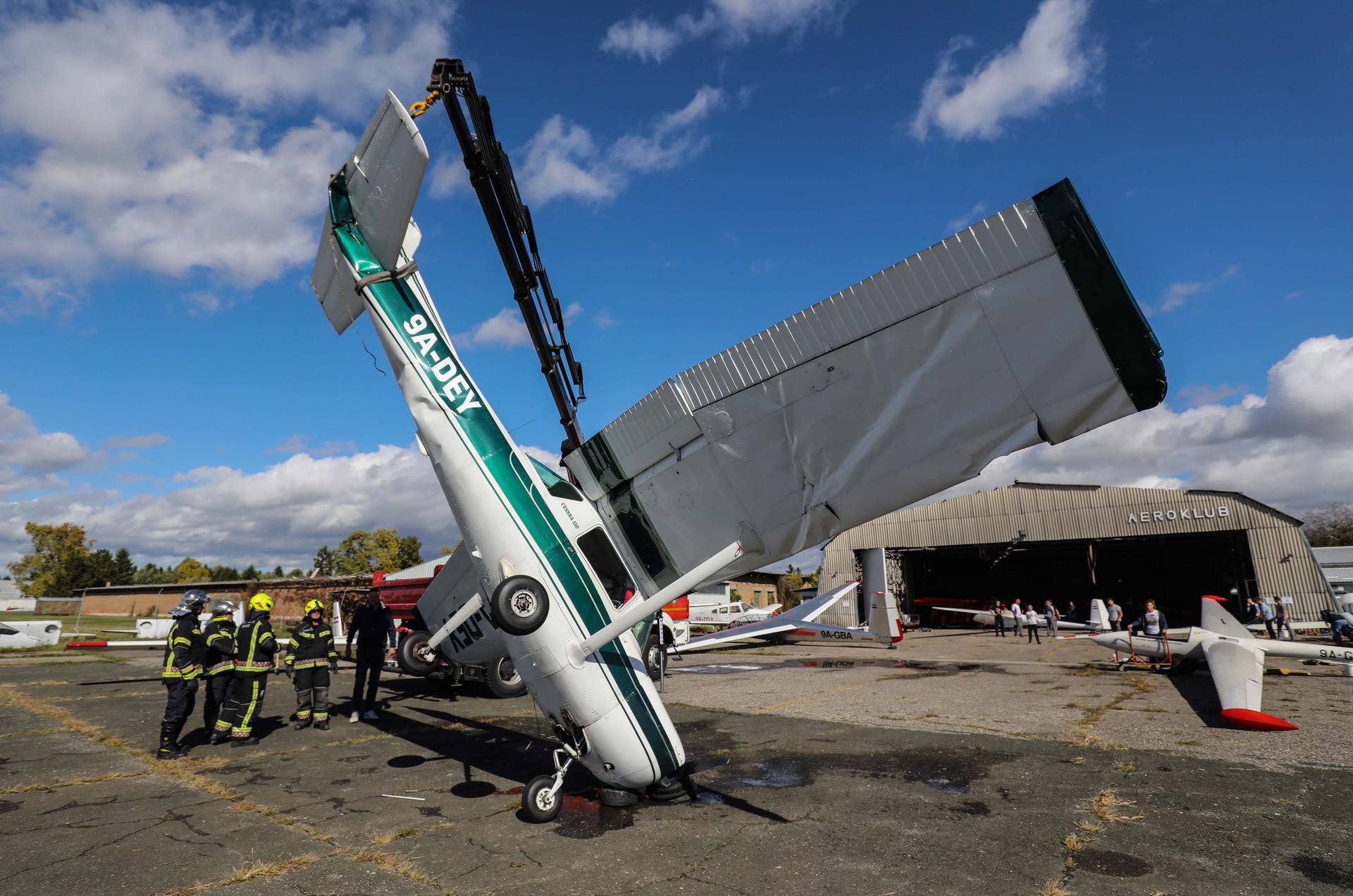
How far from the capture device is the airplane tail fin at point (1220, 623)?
14.0 meters

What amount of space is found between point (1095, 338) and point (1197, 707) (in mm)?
9930

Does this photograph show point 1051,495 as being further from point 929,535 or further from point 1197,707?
point 1197,707

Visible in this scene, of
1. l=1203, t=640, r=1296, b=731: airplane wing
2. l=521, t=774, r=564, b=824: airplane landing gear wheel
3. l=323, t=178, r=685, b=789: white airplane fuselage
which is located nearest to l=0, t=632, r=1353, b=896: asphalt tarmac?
l=521, t=774, r=564, b=824: airplane landing gear wheel

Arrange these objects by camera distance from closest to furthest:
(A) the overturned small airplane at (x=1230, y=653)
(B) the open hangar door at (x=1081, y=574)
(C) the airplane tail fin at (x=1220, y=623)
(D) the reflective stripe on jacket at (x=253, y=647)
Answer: (D) the reflective stripe on jacket at (x=253, y=647) < (A) the overturned small airplane at (x=1230, y=653) < (C) the airplane tail fin at (x=1220, y=623) < (B) the open hangar door at (x=1081, y=574)

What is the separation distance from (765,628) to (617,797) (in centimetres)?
460

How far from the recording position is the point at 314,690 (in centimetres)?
991

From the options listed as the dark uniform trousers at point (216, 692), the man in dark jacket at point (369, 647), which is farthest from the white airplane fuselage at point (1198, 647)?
the dark uniform trousers at point (216, 692)

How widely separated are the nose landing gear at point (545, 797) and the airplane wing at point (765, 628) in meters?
3.95

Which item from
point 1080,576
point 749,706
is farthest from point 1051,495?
point 749,706

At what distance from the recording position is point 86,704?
1194 centimetres

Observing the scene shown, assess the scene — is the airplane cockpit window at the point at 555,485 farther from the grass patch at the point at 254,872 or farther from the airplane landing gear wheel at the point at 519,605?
the grass patch at the point at 254,872

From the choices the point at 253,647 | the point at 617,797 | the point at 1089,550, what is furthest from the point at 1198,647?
the point at 1089,550

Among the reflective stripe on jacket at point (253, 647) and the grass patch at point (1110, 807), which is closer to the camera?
the grass patch at point (1110, 807)

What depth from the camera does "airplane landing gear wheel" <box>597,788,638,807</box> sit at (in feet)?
19.0
